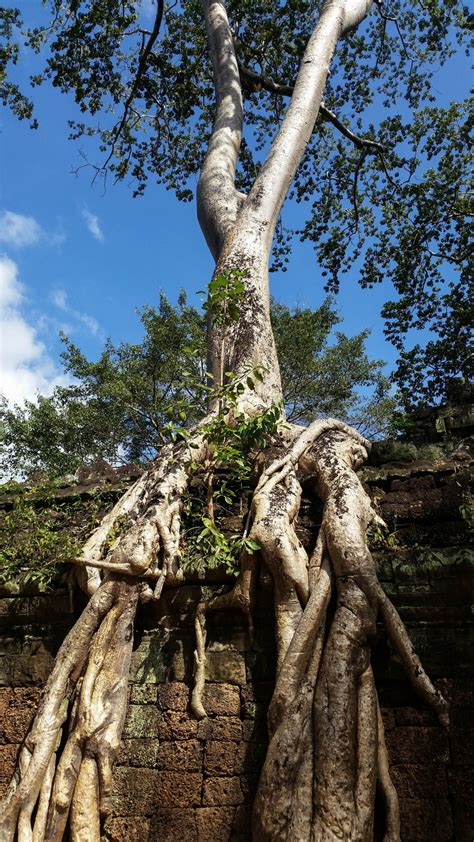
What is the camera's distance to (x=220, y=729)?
2562 mm

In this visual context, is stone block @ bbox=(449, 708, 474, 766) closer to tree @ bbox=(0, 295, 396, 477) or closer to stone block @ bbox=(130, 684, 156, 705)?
stone block @ bbox=(130, 684, 156, 705)

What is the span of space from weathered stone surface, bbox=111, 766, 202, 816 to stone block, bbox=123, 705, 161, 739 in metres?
0.14

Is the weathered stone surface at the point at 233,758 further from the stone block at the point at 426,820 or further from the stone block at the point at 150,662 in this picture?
the stone block at the point at 426,820

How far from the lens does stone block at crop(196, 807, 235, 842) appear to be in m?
2.38

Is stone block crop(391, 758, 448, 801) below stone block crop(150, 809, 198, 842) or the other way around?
the other way around

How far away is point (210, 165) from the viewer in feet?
21.2

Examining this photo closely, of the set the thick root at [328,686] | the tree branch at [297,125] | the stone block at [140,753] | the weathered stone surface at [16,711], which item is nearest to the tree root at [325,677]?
the thick root at [328,686]

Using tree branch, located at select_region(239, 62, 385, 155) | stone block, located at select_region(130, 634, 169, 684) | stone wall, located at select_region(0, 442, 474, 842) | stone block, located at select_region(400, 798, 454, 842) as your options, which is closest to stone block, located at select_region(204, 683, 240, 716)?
stone wall, located at select_region(0, 442, 474, 842)

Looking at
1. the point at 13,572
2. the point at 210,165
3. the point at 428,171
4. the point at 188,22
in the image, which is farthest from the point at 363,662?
the point at 188,22

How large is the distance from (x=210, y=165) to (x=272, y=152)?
0.79 metres

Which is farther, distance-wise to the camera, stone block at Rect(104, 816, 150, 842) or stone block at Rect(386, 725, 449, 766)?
stone block at Rect(104, 816, 150, 842)

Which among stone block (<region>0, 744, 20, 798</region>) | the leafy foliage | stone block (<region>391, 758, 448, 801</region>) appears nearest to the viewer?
stone block (<region>391, 758, 448, 801</region>)

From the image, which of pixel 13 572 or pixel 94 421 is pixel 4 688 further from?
pixel 94 421

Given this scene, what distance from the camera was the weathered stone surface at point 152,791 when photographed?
8.11 feet
